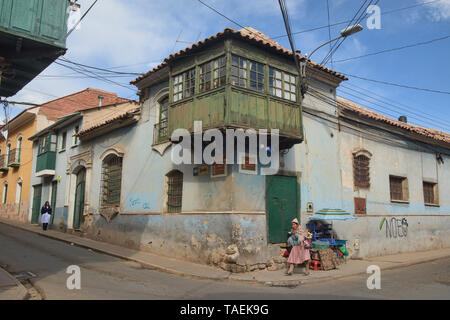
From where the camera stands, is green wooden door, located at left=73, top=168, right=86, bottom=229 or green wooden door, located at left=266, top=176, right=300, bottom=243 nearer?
green wooden door, located at left=266, top=176, right=300, bottom=243

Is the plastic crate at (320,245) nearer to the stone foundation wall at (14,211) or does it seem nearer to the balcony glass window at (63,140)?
the balcony glass window at (63,140)

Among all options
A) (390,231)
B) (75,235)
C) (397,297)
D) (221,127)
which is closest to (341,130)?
(390,231)

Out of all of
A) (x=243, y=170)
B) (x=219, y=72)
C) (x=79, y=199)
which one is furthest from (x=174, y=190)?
(x=79, y=199)

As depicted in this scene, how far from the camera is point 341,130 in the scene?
1418 cm

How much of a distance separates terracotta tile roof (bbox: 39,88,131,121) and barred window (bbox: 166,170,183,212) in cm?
1524

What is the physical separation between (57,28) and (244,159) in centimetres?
607

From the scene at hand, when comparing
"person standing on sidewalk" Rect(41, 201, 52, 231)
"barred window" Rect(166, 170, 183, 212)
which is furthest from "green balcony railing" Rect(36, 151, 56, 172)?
"barred window" Rect(166, 170, 183, 212)

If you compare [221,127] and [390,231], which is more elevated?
[221,127]

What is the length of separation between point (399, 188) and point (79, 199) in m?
15.6

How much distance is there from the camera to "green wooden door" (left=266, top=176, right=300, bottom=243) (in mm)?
11422

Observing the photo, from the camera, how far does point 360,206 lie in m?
14.1

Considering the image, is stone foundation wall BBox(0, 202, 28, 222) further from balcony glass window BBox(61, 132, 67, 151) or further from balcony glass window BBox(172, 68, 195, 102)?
balcony glass window BBox(172, 68, 195, 102)

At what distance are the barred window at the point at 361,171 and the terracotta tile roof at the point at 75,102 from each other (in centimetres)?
1791
